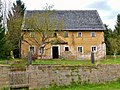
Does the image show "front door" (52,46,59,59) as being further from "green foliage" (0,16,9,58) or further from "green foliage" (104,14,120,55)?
"green foliage" (104,14,120,55)

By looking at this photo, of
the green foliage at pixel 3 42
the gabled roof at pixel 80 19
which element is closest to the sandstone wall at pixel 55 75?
the green foliage at pixel 3 42

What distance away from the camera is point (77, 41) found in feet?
166

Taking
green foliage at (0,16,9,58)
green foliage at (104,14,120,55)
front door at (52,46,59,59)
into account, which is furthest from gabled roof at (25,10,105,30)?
green foliage at (0,16,9,58)

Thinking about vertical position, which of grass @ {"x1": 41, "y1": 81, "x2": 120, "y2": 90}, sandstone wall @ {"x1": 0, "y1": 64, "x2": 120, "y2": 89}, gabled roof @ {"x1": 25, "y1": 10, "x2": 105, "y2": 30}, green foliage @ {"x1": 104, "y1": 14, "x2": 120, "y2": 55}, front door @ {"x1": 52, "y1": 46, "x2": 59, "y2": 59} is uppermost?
gabled roof @ {"x1": 25, "y1": 10, "x2": 105, "y2": 30}

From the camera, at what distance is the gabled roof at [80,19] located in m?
50.3

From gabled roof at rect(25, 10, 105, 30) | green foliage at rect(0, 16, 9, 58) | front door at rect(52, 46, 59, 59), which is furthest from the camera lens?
gabled roof at rect(25, 10, 105, 30)

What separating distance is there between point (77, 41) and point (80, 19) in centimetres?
429

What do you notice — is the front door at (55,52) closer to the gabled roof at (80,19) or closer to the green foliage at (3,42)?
the gabled roof at (80,19)

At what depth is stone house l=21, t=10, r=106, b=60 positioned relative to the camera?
160 ft

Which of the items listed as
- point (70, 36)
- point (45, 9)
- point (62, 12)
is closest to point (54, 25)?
point (45, 9)

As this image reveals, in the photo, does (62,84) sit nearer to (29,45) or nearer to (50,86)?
(50,86)

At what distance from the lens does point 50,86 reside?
51.1ft

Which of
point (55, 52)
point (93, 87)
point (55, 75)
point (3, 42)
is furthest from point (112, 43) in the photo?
point (55, 75)

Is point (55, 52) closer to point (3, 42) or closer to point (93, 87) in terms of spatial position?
point (3, 42)
